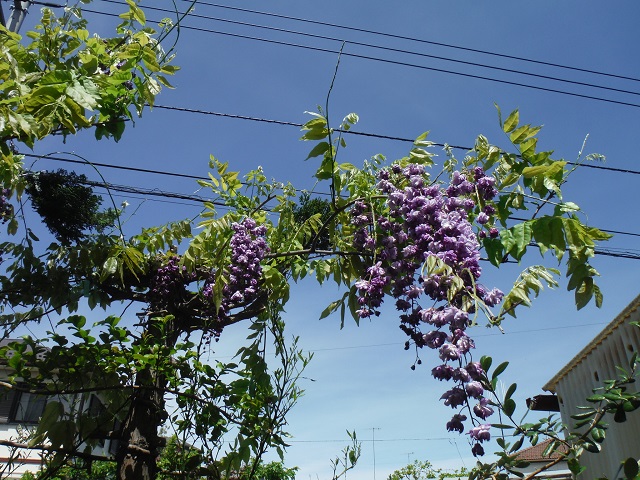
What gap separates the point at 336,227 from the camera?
2338 mm

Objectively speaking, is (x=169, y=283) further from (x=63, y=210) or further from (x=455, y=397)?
(x=63, y=210)

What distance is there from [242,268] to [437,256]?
1094 millimetres

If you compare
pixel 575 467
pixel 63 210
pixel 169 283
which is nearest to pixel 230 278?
pixel 169 283

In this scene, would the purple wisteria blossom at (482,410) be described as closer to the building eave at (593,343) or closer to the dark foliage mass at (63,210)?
the building eave at (593,343)

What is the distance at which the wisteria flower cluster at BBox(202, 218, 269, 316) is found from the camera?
7.66ft

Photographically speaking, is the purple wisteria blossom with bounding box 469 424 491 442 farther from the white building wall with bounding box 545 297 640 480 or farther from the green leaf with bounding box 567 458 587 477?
the white building wall with bounding box 545 297 640 480

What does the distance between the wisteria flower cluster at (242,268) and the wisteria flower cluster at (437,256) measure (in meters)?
0.51

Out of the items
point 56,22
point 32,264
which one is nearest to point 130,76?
point 56,22

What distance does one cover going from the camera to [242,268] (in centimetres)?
235

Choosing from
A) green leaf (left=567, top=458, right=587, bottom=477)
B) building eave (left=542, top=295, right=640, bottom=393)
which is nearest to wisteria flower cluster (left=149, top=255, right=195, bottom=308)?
green leaf (left=567, top=458, right=587, bottom=477)

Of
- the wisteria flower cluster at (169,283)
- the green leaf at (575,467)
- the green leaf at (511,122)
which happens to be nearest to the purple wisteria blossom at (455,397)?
the green leaf at (575,467)

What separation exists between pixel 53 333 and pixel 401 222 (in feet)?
4.44

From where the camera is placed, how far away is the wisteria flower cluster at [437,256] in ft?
4.15

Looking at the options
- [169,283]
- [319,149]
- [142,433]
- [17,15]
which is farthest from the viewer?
[17,15]
